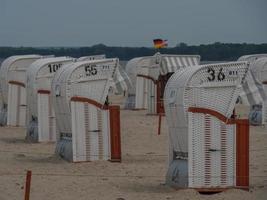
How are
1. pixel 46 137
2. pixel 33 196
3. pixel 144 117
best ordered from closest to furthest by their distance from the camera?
pixel 33 196
pixel 46 137
pixel 144 117

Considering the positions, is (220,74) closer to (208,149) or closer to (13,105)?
(208,149)

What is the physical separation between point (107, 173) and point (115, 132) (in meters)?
1.44

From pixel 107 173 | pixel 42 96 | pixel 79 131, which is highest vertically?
pixel 42 96

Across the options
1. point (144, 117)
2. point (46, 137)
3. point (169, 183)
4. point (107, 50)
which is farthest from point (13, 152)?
point (107, 50)

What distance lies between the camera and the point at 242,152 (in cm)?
1269

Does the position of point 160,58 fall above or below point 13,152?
above

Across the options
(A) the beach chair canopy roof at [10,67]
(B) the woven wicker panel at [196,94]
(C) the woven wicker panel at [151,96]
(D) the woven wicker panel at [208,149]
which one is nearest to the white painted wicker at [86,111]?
(B) the woven wicker panel at [196,94]

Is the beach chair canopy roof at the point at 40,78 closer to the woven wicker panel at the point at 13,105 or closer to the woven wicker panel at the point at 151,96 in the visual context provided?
the woven wicker panel at the point at 13,105

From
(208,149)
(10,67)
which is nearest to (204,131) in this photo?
(208,149)

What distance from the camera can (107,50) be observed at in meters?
60.3

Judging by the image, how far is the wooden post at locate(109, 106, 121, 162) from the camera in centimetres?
1656

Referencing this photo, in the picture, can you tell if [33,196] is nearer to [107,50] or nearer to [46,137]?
[46,137]

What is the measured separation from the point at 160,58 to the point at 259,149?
12.2m

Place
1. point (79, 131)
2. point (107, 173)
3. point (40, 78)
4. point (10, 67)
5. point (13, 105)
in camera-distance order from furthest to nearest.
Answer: point (10, 67)
point (13, 105)
point (40, 78)
point (79, 131)
point (107, 173)
